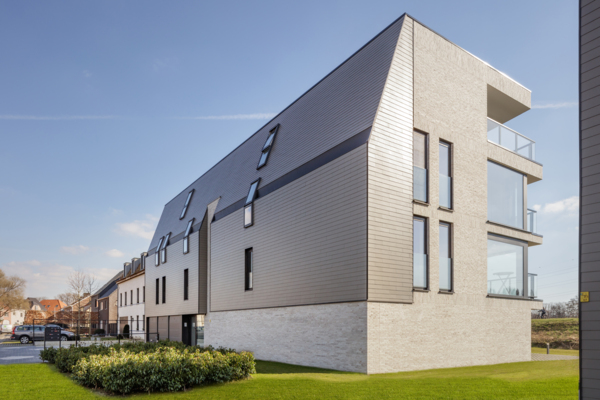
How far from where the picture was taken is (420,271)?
14141mm

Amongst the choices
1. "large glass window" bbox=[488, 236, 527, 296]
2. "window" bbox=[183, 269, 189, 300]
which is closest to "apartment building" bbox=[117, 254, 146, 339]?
"window" bbox=[183, 269, 189, 300]

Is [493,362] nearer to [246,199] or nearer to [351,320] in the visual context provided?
[351,320]

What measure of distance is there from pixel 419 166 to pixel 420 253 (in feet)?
9.22

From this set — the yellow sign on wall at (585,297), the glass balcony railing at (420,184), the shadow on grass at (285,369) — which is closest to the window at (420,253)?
the glass balcony railing at (420,184)

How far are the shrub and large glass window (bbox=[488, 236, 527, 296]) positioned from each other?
9613mm

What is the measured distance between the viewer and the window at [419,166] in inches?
577

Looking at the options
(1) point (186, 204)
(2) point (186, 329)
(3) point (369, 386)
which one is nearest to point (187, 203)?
(1) point (186, 204)

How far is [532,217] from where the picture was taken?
1842cm

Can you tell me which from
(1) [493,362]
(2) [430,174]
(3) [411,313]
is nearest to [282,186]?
(2) [430,174]

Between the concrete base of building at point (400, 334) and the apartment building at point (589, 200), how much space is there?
19.9ft

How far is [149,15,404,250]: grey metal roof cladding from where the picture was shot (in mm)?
14867

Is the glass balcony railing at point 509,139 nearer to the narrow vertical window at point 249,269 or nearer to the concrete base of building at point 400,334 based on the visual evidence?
the concrete base of building at point 400,334

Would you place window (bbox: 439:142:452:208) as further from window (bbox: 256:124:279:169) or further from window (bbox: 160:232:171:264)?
window (bbox: 160:232:171:264)

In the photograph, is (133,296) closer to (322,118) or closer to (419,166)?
(322,118)
